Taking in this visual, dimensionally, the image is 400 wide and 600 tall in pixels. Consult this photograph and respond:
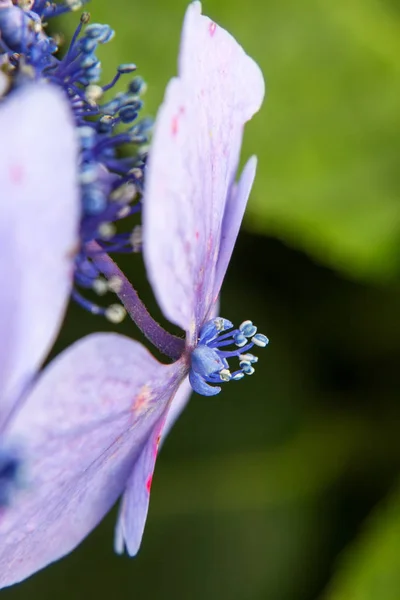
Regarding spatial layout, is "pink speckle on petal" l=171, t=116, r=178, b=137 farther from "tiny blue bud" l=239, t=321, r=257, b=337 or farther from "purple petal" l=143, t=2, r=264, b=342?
"tiny blue bud" l=239, t=321, r=257, b=337

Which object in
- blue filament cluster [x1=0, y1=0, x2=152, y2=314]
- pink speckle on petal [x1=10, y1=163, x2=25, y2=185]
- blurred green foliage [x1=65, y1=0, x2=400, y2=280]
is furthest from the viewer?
blurred green foliage [x1=65, y1=0, x2=400, y2=280]

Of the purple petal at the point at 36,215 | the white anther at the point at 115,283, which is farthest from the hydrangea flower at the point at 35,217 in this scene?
the white anther at the point at 115,283

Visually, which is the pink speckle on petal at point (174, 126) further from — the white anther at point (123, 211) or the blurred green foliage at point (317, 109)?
the blurred green foliage at point (317, 109)

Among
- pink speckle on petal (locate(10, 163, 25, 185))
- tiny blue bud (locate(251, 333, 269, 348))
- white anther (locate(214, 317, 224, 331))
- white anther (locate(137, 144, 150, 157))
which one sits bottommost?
tiny blue bud (locate(251, 333, 269, 348))

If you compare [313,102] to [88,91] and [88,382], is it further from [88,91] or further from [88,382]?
[88,382]

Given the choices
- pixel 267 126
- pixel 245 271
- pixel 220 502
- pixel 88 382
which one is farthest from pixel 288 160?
pixel 88 382

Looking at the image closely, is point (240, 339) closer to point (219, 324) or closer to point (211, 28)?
point (219, 324)

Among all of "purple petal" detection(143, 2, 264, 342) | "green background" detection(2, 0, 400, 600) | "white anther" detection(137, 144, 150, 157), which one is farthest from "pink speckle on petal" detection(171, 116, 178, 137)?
"green background" detection(2, 0, 400, 600)
